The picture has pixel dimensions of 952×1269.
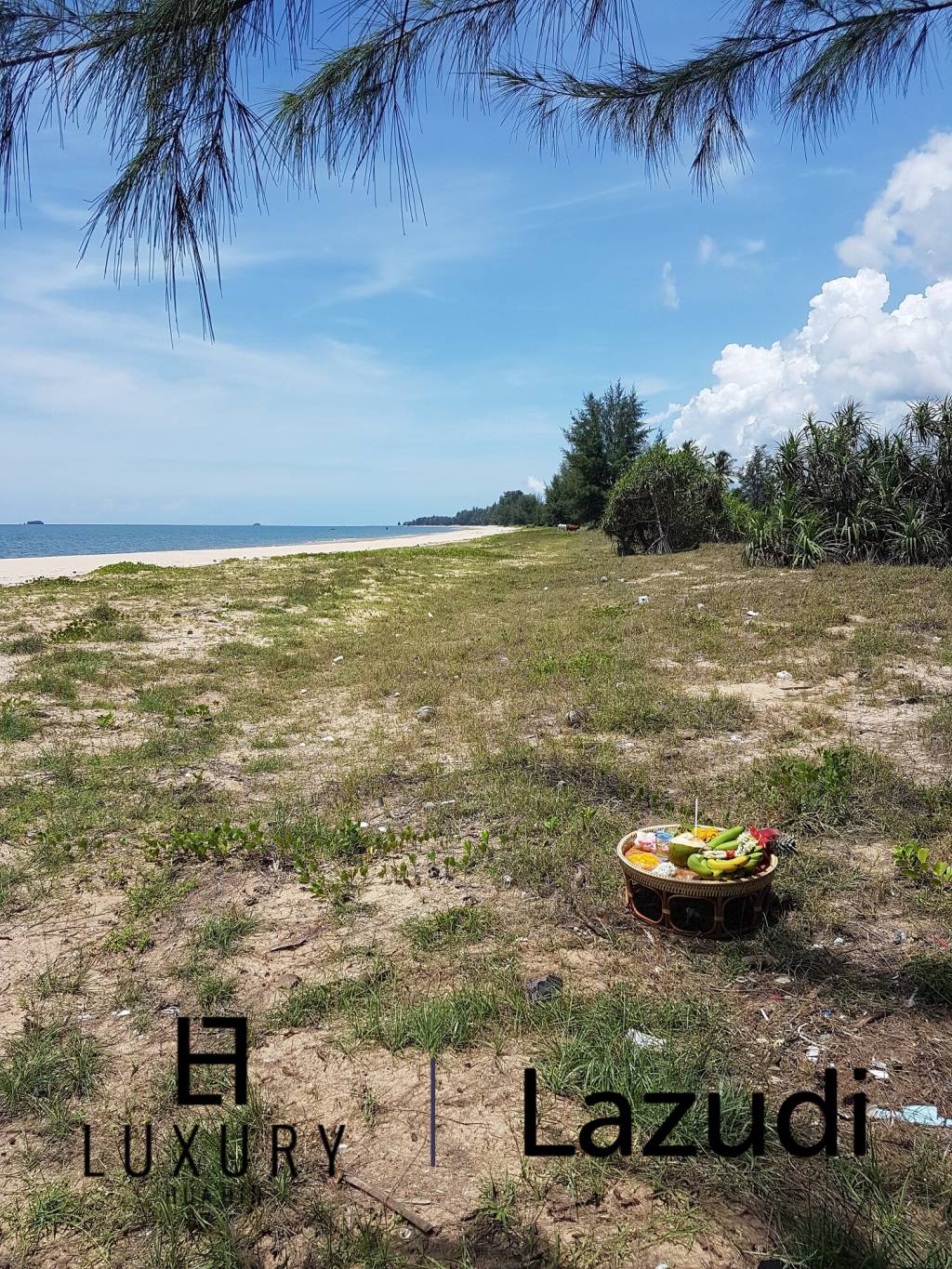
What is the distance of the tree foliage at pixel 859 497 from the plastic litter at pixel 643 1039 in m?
14.2

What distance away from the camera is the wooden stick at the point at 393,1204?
1.99m

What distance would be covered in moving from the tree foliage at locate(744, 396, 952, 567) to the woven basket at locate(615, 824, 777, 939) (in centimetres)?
1312

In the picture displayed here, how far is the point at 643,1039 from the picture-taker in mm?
2662

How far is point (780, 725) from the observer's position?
638 cm

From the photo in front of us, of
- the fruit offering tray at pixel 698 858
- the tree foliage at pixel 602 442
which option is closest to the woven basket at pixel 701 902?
the fruit offering tray at pixel 698 858

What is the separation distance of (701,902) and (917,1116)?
1.18 meters

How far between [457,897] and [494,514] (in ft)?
411

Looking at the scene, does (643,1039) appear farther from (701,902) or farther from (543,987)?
(701,902)

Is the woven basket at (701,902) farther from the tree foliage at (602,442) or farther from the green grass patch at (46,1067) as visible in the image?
the tree foliage at (602,442)

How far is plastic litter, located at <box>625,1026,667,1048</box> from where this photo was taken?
263 cm

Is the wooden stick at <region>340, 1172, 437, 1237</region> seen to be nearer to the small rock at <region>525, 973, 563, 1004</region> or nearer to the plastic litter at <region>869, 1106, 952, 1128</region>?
the small rock at <region>525, 973, 563, 1004</region>

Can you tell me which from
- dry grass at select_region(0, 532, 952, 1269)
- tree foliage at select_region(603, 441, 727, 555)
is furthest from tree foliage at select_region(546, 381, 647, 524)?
dry grass at select_region(0, 532, 952, 1269)

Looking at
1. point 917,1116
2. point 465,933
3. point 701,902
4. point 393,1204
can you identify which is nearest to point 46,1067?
point 393,1204

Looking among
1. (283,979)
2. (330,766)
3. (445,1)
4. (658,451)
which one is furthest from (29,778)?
(658,451)
